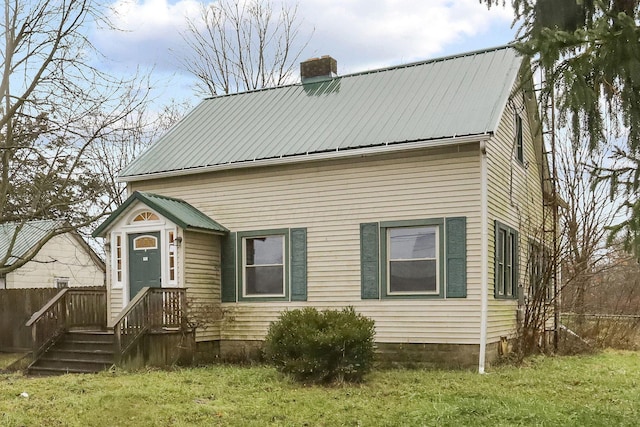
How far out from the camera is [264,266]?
1462 cm

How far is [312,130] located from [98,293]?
6.07m

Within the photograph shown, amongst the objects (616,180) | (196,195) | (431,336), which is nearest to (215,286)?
(196,195)

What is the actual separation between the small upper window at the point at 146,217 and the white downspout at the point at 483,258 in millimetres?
6800

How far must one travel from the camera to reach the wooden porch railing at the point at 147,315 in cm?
1240

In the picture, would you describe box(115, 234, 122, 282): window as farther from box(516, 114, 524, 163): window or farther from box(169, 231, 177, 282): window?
box(516, 114, 524, 163): window

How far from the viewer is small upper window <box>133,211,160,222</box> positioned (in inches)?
565

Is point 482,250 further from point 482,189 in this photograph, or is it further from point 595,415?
point 595,415

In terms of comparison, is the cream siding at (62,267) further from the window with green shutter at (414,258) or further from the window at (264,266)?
the window with green shutter at (414,258)

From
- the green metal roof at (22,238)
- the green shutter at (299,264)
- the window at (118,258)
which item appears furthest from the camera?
the green metal roof at (22,238)

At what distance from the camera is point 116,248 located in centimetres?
1481

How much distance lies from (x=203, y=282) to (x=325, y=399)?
5.66 metres

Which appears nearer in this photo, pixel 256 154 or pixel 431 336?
pixel 431 336

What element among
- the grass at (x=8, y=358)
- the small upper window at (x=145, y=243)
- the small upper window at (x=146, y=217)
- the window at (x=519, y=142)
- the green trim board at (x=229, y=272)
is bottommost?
the grass at (x=8, y=358)

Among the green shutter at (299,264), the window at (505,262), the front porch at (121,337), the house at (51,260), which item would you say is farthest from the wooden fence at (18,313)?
the window at (505,262)
